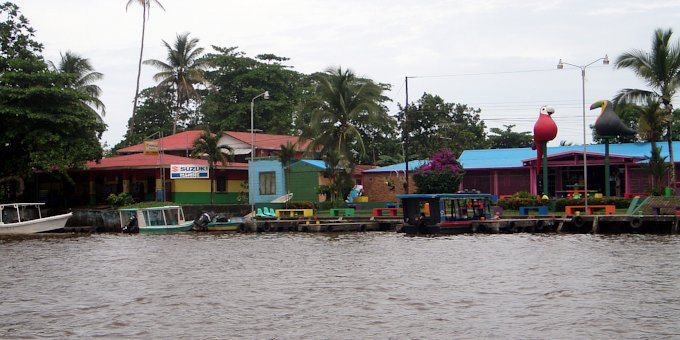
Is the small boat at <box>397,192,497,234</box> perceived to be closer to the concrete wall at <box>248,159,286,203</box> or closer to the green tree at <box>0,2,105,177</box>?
the concrete wall at <box>248,159,286,203</box>

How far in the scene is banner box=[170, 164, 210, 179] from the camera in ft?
173

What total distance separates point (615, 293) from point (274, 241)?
21.3 m

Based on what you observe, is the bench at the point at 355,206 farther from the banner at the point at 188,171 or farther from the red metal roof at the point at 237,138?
the red metal roof at the point at 237,138

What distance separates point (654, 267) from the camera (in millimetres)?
24266

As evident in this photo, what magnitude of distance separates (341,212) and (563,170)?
1522 centimetres

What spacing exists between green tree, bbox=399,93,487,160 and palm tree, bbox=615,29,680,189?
19.8 metres

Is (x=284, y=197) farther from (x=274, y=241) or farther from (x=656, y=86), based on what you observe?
(x=656, y=86)

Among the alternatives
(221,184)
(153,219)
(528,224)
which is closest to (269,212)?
(153,219)

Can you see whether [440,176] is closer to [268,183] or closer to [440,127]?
[268,183]

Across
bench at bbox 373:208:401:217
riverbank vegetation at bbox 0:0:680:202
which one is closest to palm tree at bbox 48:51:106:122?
riverbank vegetation at bbox 0:0:680:202

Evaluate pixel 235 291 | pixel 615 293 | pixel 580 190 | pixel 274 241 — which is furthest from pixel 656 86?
pixel 235 291

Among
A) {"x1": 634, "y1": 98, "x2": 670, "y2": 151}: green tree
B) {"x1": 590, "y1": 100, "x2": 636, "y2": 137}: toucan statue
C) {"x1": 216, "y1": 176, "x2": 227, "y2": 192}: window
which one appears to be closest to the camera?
{"x1": 590, "y1": 100, "x2": 636, "y2": 137}: toucan statue

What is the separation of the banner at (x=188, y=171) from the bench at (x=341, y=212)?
10880mm

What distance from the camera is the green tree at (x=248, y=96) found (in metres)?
74.0
